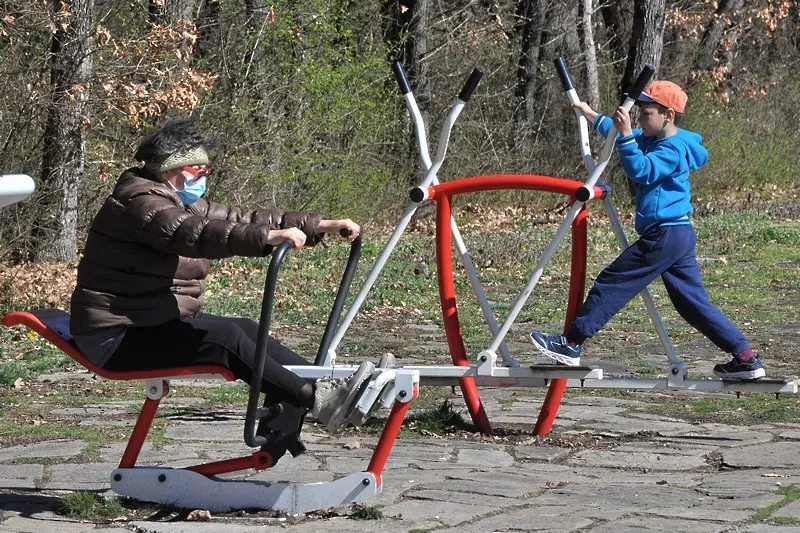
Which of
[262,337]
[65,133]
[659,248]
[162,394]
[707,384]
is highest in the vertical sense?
[65,133]

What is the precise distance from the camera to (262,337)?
15.5 feet

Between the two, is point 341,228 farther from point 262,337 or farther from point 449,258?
point 449,258

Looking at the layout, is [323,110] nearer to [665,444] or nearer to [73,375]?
[73,375]

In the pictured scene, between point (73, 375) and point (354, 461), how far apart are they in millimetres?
2879

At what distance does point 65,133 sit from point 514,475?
779 centimetres

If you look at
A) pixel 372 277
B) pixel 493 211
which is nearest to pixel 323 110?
pixel 493 211

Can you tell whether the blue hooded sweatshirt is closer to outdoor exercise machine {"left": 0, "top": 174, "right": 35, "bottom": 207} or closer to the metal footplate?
the metal footplate

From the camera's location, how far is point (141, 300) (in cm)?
507

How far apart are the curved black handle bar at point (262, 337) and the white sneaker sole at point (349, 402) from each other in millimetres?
306

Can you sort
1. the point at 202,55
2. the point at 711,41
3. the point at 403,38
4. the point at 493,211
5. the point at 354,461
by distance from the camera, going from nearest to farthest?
the point at 354,461 < the point at 202,55 < the point at 403,38 < the point at 493,211 < the point at 711,41

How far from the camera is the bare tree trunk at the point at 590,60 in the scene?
72.9ft

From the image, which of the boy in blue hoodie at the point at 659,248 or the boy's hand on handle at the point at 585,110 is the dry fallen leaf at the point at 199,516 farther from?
the boy's hand on handle at the point at 585,110

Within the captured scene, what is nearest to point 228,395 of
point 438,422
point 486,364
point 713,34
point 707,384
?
point 438,422

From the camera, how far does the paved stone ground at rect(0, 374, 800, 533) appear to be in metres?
4.89
